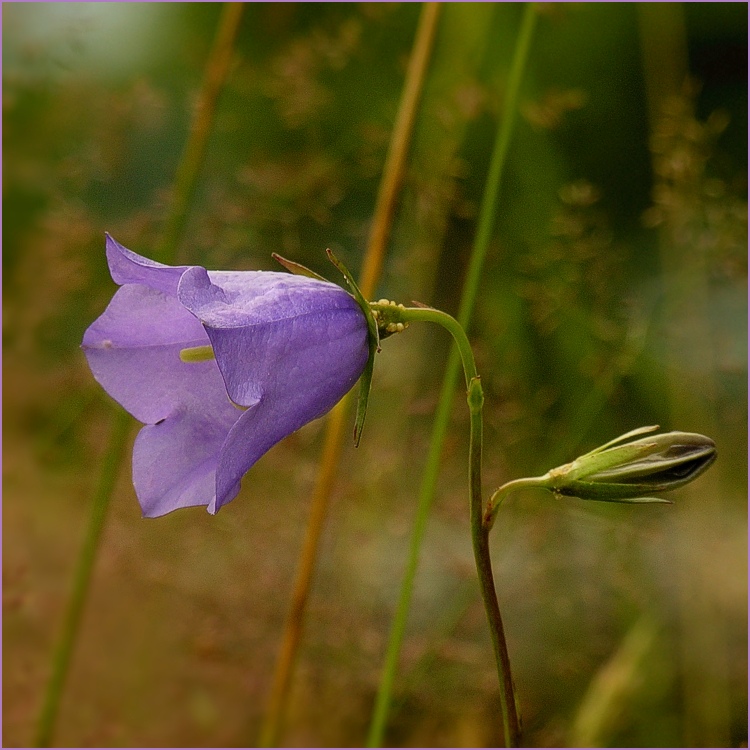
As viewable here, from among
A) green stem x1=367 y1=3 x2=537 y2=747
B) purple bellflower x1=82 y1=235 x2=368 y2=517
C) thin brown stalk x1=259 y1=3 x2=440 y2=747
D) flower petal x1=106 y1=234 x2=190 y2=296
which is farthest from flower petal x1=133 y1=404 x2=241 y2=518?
thin brown stalk x1=259 y1=3 x2=440 y2=747

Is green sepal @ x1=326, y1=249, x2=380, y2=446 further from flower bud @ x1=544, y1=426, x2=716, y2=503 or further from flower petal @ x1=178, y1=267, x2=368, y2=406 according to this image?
flower bud @ x1=544, y1=426, x2=716, y2=503

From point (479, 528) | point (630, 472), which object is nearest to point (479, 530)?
point (479, 528)

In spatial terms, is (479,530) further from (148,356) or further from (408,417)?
(408,417)

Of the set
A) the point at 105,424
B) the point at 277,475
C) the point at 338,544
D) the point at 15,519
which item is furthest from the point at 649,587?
the point at 15,519

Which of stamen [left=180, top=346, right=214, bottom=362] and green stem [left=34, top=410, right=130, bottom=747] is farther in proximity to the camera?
green stem [left=34, top=410, right=130, bottom=747]

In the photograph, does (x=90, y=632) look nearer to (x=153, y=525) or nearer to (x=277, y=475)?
(x=153, y=525)
